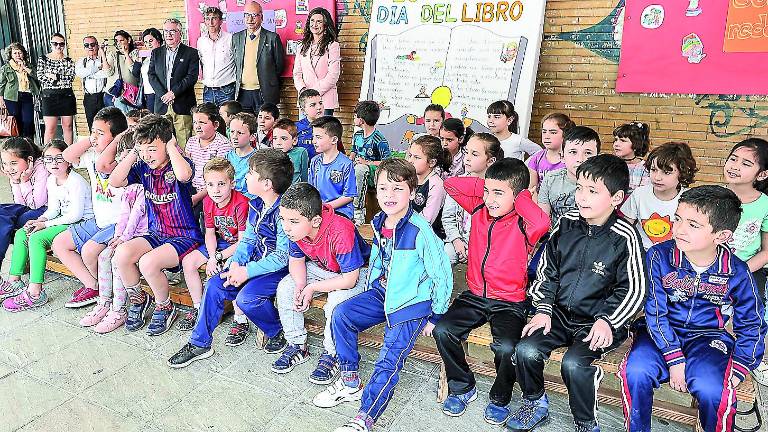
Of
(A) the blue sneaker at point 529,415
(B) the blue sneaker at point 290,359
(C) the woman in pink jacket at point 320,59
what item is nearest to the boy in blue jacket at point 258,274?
(B) the blue sneaker at point 290,359

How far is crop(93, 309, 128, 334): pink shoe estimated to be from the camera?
127 inches

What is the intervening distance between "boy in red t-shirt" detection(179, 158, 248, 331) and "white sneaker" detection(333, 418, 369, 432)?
1.17 m

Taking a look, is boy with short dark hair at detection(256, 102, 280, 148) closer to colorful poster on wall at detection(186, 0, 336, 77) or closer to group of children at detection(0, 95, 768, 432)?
group of children at detection(0, 95, 768, 432)

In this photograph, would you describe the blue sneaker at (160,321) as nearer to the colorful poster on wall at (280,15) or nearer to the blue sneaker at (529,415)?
the blue sneaker at (529,415)

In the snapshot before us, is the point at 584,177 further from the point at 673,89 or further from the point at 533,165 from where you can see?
the point at 673,89

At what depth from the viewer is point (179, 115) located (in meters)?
6.23

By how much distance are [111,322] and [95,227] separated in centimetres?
64

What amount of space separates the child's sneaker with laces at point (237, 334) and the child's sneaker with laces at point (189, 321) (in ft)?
0.80

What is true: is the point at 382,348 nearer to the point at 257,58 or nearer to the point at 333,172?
the point at 333,172

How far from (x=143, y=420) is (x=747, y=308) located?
7.76ft

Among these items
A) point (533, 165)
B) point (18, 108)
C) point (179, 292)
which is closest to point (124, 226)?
point (179, 292)

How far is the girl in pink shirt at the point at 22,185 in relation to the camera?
376cm

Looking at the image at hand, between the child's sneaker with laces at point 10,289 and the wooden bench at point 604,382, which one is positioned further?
the child's sneaker with laces at point 10,289

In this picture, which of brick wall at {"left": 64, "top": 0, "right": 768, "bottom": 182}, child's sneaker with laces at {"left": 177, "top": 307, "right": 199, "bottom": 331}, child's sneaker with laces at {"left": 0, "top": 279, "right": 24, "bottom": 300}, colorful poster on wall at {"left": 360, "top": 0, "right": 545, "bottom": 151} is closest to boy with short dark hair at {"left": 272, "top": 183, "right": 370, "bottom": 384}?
child's sneaker with laces at {"left": 177, "top": 307, "right": 199, "bottom": 331}
